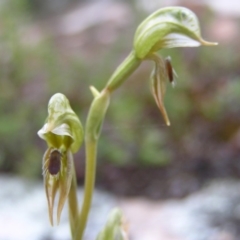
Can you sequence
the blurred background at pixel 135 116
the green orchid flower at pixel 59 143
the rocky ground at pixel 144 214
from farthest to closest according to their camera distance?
1. the blurred background at pixel 135 116
2. the rocky ground at pixel 144 214
3. the green orchid flower at pixel 59 143

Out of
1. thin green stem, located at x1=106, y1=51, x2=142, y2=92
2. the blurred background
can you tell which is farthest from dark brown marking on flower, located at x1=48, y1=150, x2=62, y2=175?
the blurred background

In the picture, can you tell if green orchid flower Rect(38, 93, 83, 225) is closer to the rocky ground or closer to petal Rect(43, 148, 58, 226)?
petal Rect(43, 148, 58, 226)

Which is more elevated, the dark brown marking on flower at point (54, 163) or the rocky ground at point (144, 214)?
the dark brown marking on flower at point (54, 163)

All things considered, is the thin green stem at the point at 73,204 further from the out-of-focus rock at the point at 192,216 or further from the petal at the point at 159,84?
the out-of-focus rock at the point at 192,216

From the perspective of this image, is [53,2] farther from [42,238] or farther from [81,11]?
[42,238]

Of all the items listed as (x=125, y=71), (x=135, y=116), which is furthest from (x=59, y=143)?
(x=135, y=116)

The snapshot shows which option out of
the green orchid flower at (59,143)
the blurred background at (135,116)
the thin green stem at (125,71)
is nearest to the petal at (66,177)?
the green orchid flower at (59,143)
